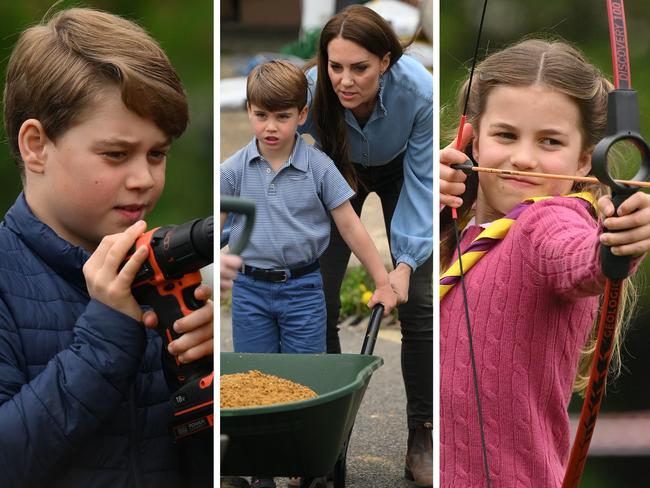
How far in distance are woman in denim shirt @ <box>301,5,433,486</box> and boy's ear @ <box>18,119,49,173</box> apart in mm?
466

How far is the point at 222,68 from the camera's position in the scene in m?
1.89

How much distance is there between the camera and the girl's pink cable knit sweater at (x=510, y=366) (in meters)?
1.90

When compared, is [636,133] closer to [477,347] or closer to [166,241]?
[477,347]

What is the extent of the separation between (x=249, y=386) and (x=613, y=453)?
123cm

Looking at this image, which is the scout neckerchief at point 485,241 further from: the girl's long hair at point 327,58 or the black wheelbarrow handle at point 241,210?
the black wheelbarrow handle at point 241,210

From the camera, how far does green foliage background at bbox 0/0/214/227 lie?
1910 millimetres

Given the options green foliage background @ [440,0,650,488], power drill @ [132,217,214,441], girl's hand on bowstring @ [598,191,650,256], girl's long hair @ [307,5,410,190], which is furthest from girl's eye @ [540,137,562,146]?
power drill @ [132,217,214,441]

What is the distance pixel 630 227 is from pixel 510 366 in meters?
0.45

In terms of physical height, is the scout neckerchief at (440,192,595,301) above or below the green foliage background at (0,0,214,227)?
below

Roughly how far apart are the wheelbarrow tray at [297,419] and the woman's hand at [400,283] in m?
0.13

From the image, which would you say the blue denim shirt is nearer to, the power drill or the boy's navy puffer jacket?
Result: the power drill

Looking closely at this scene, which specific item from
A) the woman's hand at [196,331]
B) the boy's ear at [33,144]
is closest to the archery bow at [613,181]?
the woman's hand at [196,331]

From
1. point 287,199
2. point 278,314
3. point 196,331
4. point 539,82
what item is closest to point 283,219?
point 287,199

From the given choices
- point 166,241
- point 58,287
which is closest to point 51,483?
point 58,287
